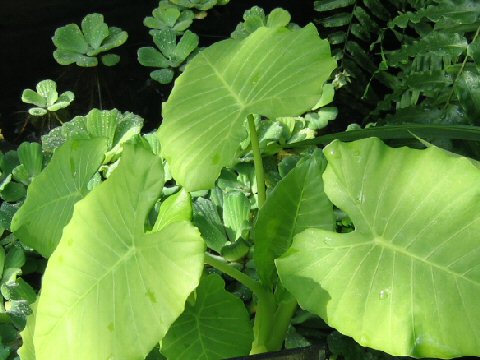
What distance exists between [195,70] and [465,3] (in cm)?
51

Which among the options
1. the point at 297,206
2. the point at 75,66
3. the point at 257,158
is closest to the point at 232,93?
the point at 257,158

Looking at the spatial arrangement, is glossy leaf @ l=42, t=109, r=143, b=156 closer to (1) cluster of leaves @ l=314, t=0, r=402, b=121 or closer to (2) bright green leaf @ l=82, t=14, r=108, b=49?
(2) bright green leaf @ l=82, t=14, r=108, b=49

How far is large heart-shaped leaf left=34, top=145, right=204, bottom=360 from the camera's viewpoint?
93 cm

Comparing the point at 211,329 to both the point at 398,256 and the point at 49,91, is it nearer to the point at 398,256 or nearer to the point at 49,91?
the point at 398,256

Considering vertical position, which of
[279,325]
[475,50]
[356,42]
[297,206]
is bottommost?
[279,325]

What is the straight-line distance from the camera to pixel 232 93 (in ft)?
3.95

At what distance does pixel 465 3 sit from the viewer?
1.29 m

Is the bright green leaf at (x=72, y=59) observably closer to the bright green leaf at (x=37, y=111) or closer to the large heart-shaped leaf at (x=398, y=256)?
the bright green leaf at (x=37, y=111)

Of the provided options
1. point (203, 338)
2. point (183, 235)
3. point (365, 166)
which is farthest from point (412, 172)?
point (203, 338)

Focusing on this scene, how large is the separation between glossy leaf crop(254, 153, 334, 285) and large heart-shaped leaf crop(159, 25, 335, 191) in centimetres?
12

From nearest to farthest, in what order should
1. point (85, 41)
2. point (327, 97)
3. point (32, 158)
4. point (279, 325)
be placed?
point (279, 325), point (32, 158), point (327, 97), point (85, 41)

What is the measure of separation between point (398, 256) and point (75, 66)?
133 cm

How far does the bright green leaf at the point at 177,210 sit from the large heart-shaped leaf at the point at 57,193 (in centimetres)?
19

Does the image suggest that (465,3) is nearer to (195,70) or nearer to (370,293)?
(195,70)
